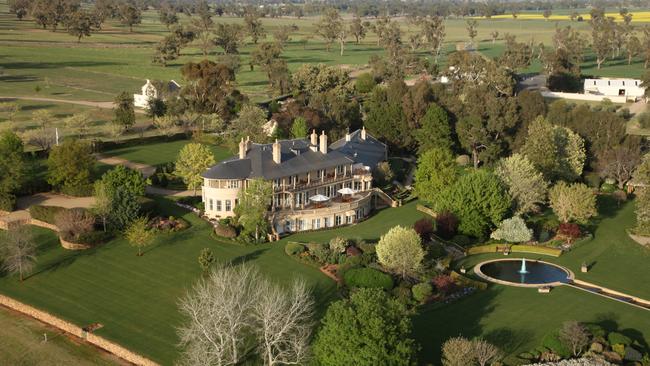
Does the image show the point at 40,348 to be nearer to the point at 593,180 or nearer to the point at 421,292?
the point at 421,292

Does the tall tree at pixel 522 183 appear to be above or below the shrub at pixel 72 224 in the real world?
above

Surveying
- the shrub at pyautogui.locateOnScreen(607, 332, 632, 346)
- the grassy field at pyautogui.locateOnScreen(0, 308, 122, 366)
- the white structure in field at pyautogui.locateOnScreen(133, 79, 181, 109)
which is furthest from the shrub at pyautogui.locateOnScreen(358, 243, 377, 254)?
the white structure in field at pyautogui.locateOnScreen(133, 79, 181, 109)

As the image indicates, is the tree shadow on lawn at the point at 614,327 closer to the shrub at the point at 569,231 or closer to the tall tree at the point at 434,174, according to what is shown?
the shrub at the point at 569,231

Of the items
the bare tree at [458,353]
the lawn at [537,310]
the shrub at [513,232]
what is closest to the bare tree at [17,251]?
the lawn at [537,310]

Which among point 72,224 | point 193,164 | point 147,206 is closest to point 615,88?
point 193,164

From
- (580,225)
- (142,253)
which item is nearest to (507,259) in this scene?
(580,225)

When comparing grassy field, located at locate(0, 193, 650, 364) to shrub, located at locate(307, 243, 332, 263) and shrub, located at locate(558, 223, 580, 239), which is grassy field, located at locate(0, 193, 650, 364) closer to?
shrub, located at locate(558, 223, 580, 239)

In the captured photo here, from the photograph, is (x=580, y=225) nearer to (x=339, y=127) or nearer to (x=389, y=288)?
(x=389, y=288)
